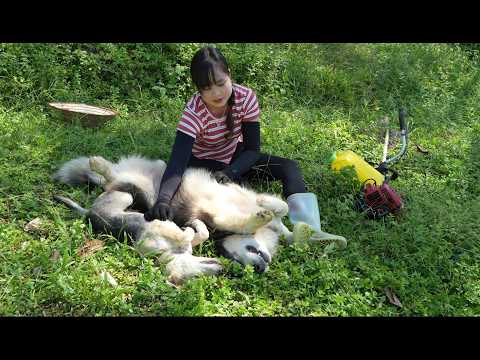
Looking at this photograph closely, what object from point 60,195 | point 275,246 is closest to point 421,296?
point 275,246

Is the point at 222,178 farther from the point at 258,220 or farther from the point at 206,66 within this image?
the point at 206,66

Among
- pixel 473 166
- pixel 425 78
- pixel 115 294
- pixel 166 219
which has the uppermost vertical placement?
pixel 425 78

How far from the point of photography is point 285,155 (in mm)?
5441

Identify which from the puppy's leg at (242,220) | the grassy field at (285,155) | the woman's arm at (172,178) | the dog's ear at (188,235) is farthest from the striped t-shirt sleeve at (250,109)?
the dog's ear at (188,235)

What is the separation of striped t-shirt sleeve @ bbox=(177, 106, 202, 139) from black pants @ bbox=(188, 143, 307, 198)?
0.36 metres

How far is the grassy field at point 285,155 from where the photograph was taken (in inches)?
137

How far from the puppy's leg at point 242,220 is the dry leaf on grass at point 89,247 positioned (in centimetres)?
88

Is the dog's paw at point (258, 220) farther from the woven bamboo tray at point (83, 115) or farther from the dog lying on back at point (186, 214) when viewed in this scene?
the woven bamboo tray at point (83, 115)

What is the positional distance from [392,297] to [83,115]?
12.2 feet

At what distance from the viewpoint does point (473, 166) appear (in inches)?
213

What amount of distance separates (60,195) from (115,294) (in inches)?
54.4

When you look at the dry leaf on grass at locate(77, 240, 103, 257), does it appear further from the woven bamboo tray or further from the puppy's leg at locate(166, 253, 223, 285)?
the woven bamboo tray

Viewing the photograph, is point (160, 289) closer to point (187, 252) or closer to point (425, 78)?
point (187, 252)

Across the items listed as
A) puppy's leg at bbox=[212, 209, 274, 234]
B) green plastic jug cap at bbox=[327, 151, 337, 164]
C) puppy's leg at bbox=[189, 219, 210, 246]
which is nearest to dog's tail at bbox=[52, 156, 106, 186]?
puppy's leg at bbox=[189, 219, 210, 246]
